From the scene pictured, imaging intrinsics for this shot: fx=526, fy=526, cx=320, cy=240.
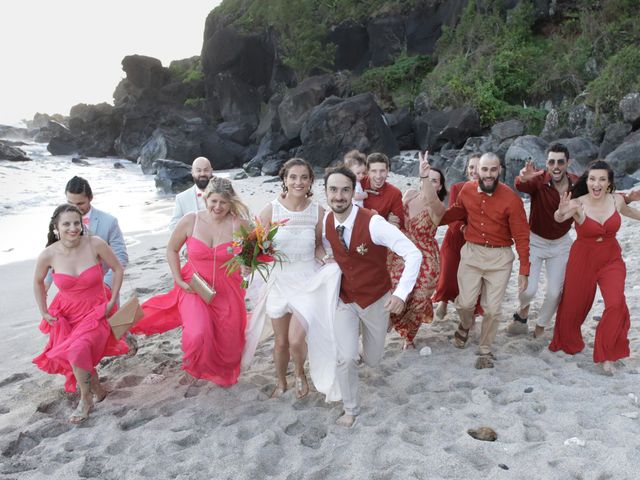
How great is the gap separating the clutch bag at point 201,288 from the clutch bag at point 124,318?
0.50 meters

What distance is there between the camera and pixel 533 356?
5.14 metres

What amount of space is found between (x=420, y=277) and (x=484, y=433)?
1.98 m

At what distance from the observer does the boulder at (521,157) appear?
45.3 ft

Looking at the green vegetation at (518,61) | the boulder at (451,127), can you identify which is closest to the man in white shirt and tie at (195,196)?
the green vegetation at (518,61)

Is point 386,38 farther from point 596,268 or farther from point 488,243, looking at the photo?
point 596,268

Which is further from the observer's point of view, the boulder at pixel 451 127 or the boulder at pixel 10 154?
the boulder at pixel 10 154

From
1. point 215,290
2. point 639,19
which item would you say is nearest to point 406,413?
point 215,290

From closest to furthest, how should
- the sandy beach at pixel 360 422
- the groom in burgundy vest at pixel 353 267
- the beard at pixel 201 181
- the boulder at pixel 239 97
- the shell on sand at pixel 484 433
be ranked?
the sandy beach at pixel 360 422, the shell on sand at pixel 484 433, the groom in burgundy vest at pixel 353 267, the beard at pixel 201 181, the boulder at pixel 239 97

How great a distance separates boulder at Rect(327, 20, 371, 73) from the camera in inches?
1372

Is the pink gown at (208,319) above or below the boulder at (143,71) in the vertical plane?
below

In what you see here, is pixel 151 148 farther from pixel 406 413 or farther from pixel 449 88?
pixel 406 413

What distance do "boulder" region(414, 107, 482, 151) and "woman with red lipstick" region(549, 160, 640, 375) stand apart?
16.7m

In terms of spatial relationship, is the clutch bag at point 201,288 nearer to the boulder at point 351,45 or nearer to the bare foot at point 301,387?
the bare foot at point 301,387

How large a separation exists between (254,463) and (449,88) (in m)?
23.2
